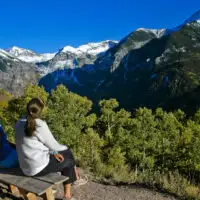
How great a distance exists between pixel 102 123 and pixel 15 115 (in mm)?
23932

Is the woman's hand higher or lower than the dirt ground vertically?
higher

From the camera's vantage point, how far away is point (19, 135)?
6.66m

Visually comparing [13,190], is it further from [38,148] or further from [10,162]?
[38,148]

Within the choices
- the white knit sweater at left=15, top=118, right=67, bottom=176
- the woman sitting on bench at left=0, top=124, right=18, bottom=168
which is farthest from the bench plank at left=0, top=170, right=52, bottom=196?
the woman sitting on bench at left=0, top=124, right=18, bottom=168

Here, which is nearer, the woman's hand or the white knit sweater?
the white knit sweater

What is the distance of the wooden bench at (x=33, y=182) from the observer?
6.26 m

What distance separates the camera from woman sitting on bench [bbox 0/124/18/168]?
7.60 metres

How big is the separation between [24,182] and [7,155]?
1519 mm

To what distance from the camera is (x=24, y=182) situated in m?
6.58

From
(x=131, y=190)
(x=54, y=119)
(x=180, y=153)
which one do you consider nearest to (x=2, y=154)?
(x=131, y=190)

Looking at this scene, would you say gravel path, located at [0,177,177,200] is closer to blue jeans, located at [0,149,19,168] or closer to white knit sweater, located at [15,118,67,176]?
blue jeans, located at [0,149,19,168]

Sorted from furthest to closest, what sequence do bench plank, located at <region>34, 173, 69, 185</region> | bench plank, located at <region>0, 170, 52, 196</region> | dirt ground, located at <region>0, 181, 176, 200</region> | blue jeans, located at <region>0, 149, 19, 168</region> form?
dirt ground, located at <region>0, 181, 176, 200</region> < blue jeans, located at <region>0, 149, 19, 168</region> < bench plank, located at <region>34, 173, 69, 185</region> < bench plank, located at <region>0, 170, 52, 196</region>

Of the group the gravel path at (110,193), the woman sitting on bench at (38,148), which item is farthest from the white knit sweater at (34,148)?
the gravel path at (110,193)

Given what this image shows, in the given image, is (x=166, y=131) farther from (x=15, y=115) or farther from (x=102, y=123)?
(x=15, y=115)
